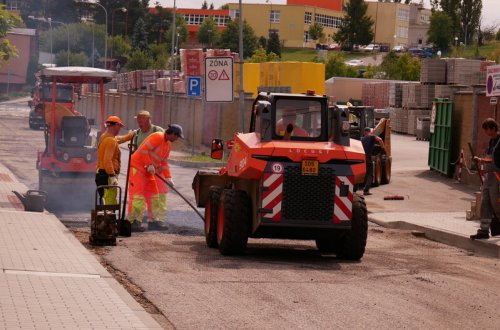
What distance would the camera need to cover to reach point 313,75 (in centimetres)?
4628

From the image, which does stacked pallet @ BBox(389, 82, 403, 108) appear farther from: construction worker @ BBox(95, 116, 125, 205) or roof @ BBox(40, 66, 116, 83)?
construction worker @ BBox(95, 116, 125, 205)

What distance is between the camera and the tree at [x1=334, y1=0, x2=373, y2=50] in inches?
5906

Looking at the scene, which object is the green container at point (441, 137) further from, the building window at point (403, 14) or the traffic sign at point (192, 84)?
the building window at point (403, 14)

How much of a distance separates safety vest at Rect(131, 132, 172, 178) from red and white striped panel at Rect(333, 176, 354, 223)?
13.3 ft

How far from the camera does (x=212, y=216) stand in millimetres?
15516

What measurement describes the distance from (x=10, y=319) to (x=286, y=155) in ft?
19.8

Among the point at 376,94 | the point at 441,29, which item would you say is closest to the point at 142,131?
the point at 376,94

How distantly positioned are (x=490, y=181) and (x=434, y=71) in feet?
102

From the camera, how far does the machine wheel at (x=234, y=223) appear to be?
14.5 metres

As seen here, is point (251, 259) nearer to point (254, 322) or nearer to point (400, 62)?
point (254, 322)

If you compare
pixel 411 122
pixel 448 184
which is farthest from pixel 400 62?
pixel 448 184

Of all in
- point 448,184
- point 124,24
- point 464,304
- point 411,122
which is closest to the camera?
point 464,304

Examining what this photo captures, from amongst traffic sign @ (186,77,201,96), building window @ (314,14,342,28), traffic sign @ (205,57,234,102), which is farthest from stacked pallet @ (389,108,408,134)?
building window @ (314,14,342,28)

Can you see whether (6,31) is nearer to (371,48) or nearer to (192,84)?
(192,84)
